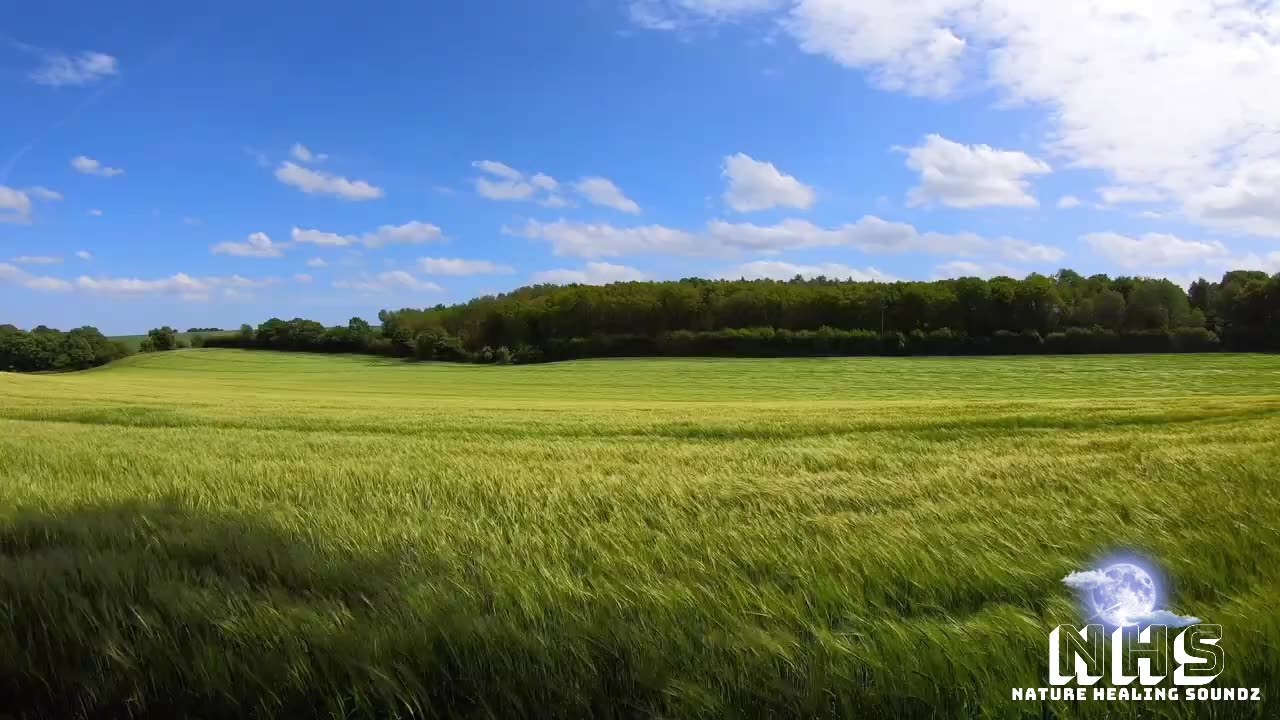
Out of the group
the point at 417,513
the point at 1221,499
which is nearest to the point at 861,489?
the point at 1221,499

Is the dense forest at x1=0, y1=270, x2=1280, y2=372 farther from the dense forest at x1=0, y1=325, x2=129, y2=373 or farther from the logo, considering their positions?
the logo

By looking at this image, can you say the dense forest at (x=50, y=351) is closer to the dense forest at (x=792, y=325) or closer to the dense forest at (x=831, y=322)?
the dense forest at (x=792, y=325)

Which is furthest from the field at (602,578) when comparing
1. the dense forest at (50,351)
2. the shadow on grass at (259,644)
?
the dense forest at (50,351)

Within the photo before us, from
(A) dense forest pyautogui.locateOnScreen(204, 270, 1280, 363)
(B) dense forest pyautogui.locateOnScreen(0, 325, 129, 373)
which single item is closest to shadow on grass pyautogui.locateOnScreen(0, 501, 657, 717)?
(A) dense forest pyautogui.locateOnScreen(204, 270, 1280, 363)

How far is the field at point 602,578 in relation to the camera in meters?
2.19

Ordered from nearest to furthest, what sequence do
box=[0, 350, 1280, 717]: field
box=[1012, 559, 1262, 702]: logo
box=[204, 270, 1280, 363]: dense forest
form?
1. box=[1012, 559, 1262, 702]: logo
2. box=[0, 350, 1280, 717]: field
3. box=[204, 270, 1280, 363]: dense forest

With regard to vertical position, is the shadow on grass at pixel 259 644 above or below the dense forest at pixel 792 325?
below

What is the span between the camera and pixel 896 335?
73.9m

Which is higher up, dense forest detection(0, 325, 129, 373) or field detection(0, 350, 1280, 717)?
dense forest detection(0, 325, 129, 373)

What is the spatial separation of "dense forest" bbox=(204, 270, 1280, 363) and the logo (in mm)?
74213

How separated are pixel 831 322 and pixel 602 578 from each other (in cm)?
8336

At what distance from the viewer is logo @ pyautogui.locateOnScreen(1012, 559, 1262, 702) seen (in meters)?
2.02

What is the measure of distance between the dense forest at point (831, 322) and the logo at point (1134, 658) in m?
74.2

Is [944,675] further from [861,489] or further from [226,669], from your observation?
[861,489]
